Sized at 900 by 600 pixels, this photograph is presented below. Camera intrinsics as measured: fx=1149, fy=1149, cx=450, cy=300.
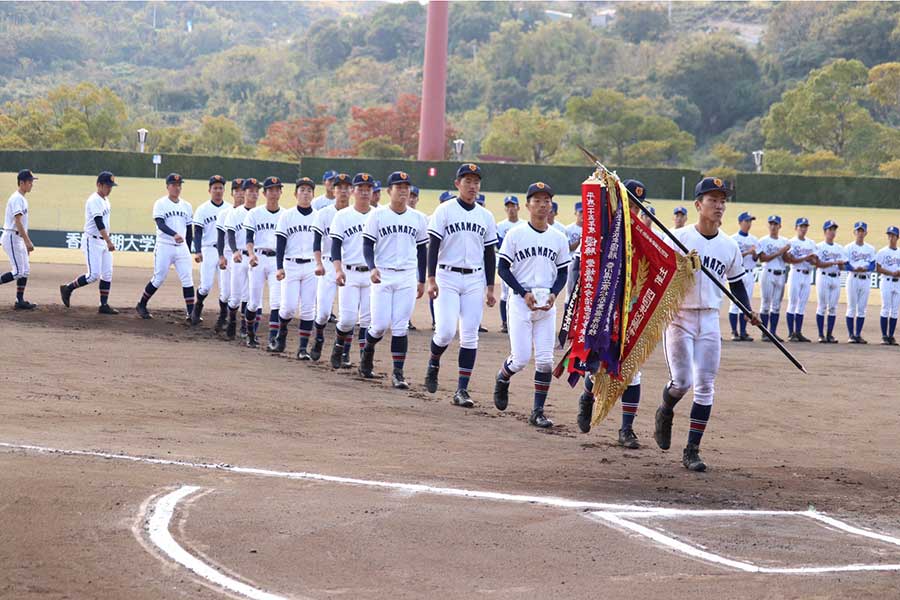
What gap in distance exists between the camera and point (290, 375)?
14.1 meters

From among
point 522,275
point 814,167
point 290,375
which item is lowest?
point 290,375

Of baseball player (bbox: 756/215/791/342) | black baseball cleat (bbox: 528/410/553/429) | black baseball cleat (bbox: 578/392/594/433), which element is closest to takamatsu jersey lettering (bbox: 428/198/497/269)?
black baseball cleat (bbox: 528/410/553/429)

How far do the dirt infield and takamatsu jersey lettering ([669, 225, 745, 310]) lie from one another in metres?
1.45

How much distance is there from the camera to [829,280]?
23062 millimetres

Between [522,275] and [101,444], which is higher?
[522,275]

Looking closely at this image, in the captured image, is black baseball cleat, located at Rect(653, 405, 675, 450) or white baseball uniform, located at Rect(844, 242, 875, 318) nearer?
black baseball cleat, located at Rect(653, 405, 675, 450)

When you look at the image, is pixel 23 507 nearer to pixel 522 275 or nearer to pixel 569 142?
pixel 522 275

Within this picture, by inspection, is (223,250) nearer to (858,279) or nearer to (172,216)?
(172,216)

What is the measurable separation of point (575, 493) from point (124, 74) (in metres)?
178

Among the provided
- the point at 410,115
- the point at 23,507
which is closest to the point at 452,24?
the point at 410,115

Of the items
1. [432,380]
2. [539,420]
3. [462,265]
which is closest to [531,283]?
[462,265]

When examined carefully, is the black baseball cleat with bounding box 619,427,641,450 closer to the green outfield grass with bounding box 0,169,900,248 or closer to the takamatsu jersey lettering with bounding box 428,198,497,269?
the takamatsu jersey lettering with bounding box 428,198,497,269

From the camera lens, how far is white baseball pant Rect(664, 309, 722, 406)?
31.9 ft

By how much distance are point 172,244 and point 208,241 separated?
602 mm
